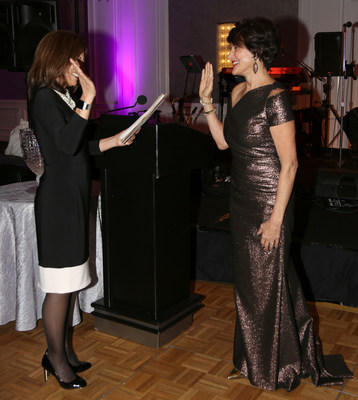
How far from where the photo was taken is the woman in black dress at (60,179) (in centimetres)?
196

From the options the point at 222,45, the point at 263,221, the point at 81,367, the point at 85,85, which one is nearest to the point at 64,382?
the point at 81,367

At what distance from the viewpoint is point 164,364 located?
2438 mm

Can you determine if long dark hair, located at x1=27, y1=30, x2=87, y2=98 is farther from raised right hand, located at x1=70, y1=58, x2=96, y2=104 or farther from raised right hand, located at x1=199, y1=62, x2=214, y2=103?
raised right hand, located at x1=199, y1=62, x2=214, y2=103

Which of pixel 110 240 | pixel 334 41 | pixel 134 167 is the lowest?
pixel 110 240

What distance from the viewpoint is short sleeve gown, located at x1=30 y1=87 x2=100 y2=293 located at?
6.40ft

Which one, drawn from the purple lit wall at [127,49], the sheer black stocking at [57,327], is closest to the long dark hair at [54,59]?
the sheer black stocking at [57,327]

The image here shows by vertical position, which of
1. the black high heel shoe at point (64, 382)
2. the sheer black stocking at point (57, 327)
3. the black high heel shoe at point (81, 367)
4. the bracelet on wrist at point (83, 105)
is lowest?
the black high heel shoe at point (81, 367)

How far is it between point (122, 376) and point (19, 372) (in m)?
0.48

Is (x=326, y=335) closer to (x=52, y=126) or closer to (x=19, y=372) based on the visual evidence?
(x=19, y=372)

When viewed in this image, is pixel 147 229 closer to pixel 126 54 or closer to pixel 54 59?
pixel 54 59

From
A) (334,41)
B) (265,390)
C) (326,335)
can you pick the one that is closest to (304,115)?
(334,41)

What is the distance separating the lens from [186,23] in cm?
884

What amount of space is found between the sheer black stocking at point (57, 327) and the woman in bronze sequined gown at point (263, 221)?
73 cm

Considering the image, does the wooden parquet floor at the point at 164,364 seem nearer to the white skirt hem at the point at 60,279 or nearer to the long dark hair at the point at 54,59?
the white skirt hem at the point at 60,279
